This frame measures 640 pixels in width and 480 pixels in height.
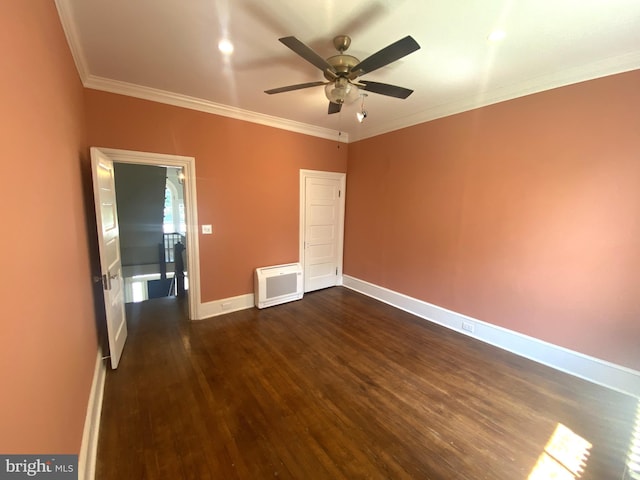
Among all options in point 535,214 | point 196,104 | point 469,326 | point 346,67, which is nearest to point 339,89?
point 346,67

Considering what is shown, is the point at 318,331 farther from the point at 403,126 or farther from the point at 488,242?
the point at 403,126

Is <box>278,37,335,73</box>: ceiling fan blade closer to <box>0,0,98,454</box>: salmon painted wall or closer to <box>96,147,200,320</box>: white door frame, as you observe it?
<box>0,0,98,454</box>: salmon painted wall

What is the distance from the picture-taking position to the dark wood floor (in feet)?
5.40

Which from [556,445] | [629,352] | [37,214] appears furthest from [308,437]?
[629,352]

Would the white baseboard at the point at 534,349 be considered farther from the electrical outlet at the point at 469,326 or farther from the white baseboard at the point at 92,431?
the white baseboard at the point at 92,431

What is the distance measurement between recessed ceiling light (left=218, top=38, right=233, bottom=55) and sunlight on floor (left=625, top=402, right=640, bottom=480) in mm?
4021

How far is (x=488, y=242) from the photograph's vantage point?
306 cm

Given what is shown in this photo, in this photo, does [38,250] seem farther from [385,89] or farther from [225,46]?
[385,89]

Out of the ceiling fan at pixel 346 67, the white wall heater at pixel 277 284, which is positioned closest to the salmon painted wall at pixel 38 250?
the ceiling fan at pixel 346 67

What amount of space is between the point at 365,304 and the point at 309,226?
1.62m

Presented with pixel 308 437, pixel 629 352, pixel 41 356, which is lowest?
pixel 308 437

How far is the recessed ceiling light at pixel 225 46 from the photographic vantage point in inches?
80.2

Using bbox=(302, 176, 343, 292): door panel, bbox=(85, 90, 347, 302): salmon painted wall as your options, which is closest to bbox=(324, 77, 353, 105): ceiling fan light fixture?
bbox=(85, 90, 347, 302): salmon painted wall

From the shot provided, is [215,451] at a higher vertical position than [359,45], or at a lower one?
lower
